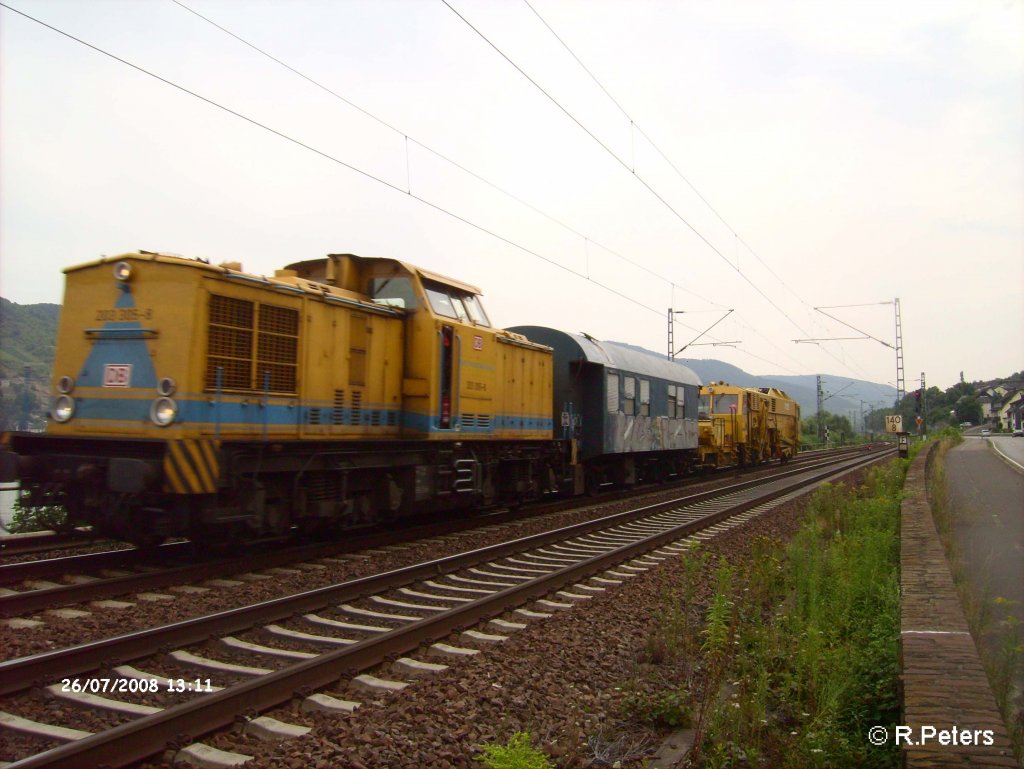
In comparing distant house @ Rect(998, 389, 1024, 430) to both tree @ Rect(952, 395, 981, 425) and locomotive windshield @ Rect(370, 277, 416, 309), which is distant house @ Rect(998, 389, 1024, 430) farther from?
locomotive windshield @ Rect(370, 277, 416, 309)

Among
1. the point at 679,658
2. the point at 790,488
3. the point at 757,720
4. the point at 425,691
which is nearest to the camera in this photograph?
the point at 757,720

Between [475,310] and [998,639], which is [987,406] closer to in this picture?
[475,310]

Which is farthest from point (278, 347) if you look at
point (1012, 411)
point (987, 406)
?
point (987, 406)

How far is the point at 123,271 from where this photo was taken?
25.3 ft

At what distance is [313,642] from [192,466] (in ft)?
8.88

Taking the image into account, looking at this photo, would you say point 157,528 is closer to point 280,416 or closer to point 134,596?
point 134,596

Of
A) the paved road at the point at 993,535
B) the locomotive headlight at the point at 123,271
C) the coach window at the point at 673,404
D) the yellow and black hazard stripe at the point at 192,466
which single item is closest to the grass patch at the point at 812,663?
the paved road at the point at 993,535

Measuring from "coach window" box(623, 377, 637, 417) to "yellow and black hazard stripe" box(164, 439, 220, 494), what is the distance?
38.2 ft

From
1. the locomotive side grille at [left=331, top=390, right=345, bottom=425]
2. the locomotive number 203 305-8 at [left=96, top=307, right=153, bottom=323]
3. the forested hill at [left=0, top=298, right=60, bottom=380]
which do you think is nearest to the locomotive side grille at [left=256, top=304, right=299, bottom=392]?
the locomotive side grille at [left=331, top=390, right=345, bottom=425]

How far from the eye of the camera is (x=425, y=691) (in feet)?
14.4

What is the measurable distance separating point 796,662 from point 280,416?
19.9 ft

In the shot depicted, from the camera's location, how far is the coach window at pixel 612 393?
16484 mm

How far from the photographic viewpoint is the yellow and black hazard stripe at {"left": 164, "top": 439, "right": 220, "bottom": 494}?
7.00m

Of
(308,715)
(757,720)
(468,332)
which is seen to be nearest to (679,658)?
(757,720)
